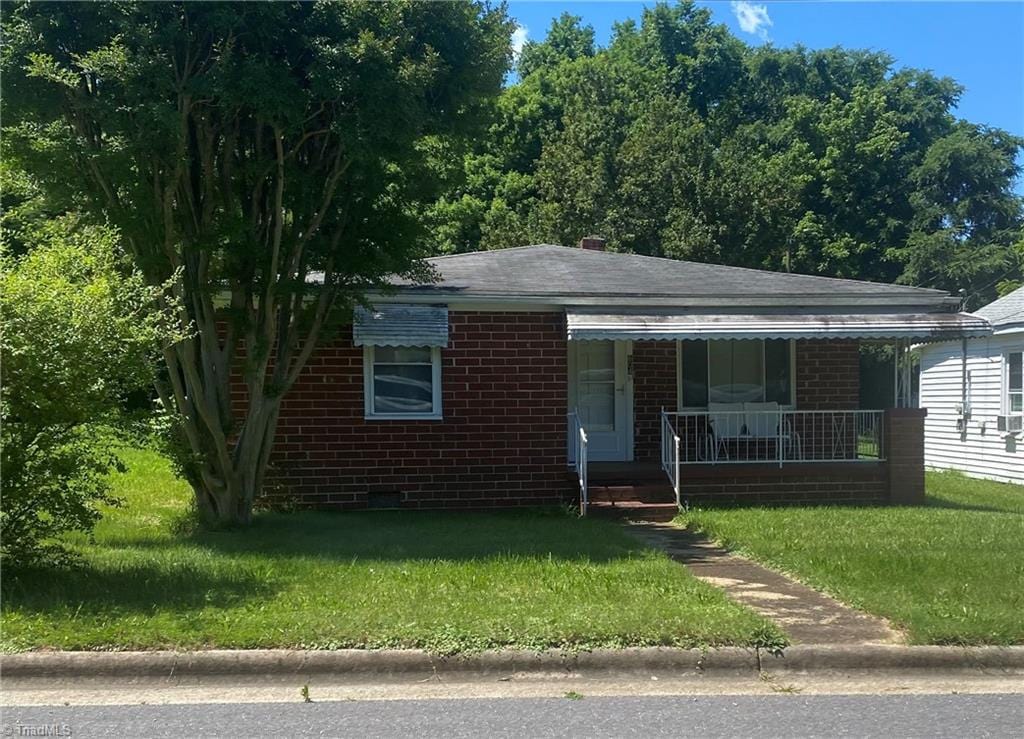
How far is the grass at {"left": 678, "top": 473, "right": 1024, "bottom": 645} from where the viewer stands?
647 centimetres

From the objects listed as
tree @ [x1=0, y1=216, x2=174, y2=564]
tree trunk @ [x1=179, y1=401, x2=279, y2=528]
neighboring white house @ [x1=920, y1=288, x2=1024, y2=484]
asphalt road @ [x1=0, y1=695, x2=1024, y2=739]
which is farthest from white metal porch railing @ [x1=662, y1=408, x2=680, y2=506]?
tree @ [x1=0, y1=216, x2=174, y2=564]

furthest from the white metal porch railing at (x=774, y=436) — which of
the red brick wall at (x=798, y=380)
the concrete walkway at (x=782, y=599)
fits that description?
the concrete walkway at (x=782, y=599)

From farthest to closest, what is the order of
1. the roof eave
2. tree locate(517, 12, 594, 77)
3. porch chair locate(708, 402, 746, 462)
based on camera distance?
1. tree locate(517, 12, 594, 77)
2. porch chair locate(708, 402, 746, 462)
3. the roof eave

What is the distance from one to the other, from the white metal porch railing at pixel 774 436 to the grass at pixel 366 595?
13.5ft

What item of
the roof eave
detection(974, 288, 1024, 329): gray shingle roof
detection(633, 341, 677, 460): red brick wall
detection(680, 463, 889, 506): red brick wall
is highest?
detection(974, 288, 1024, 329): gray shingle roof

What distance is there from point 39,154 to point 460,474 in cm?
611

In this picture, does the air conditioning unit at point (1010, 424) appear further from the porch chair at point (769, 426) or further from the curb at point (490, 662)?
the curb at point (490, 662)

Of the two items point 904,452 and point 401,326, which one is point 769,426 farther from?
point 401,326

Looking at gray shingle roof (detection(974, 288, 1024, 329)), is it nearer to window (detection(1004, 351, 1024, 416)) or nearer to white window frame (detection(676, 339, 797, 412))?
window (detection(1004, 351, 1024, 416))

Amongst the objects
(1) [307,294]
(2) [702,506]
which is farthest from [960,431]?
(1) [307,294]

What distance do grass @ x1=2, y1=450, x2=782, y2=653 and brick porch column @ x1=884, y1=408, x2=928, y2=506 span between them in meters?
4.81

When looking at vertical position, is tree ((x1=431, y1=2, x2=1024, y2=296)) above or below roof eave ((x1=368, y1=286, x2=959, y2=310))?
above

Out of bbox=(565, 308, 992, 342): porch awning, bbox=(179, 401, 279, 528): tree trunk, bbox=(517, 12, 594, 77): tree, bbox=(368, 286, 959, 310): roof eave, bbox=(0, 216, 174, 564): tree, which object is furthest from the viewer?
bbox=(517, 12, 594, 77): tree

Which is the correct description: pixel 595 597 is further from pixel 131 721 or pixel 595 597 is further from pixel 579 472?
pixel 579 472
